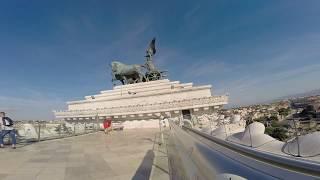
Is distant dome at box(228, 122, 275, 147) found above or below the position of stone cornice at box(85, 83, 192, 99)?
below

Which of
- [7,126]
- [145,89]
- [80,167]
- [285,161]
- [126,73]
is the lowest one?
[80,167]

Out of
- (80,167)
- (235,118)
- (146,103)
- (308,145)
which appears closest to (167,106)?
(146,103)

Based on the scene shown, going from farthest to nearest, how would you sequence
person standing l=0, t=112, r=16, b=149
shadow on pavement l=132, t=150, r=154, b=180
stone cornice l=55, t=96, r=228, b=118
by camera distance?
stone cornice l=55, t=96, r=228, b=118 < person standing l=0, t=112, r=16, b=149 < shadow on pavement l=132, t=150, r=154, b=180

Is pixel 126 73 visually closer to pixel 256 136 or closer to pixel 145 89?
pixel 145 89

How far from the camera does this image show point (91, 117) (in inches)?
1264

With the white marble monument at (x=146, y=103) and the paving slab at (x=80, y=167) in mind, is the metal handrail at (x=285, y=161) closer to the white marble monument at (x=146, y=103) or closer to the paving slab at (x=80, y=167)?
the paving slab at (x=80, y=167)

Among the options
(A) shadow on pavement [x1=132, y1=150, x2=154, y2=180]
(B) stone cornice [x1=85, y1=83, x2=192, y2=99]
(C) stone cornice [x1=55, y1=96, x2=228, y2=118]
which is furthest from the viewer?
(B) stone cornice [x1=85, y1=83, x2=192, y2=99]

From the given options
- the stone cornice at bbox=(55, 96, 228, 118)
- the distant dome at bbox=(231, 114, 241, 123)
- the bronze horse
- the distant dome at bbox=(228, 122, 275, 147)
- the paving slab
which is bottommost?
the paving slab

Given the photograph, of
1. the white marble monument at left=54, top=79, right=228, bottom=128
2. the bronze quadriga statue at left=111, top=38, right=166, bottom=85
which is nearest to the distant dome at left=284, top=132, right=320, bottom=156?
the white marble monument at left=54, top=79, right=228, bottom=128

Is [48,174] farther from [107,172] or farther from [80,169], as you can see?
[107,172]

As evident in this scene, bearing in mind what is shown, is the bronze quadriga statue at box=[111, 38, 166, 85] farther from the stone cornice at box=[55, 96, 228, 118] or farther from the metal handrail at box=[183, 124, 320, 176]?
the metal handrail at box=[183, 124, 320, 176]

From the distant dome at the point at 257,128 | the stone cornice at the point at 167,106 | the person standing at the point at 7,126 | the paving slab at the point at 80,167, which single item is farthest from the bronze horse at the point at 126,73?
the distant dome at the point at 257,128

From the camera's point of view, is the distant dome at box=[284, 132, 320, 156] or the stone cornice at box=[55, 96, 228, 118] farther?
the stone cornice at box=[55, 96, 228, 118]

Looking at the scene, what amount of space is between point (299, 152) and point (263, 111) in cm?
192
